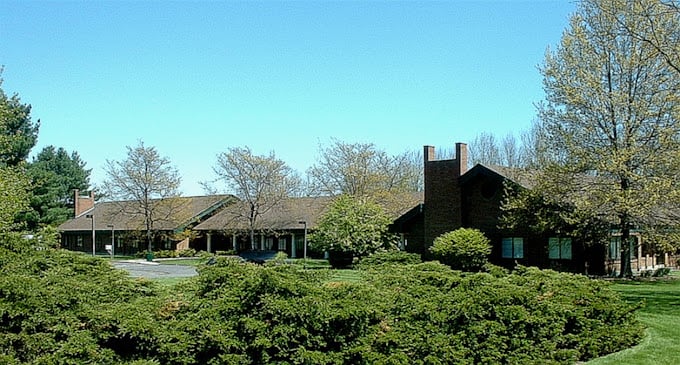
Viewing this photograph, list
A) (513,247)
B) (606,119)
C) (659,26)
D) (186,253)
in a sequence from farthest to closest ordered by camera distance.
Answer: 1. (186,253)
2. (513,247)
3. (606,119)
4. (659,26)

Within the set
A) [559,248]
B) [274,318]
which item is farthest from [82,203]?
[274,318]

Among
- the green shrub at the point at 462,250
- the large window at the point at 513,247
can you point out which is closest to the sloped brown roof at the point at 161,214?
the green shrub at the point at 462,250

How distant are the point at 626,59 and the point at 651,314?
53.7ft

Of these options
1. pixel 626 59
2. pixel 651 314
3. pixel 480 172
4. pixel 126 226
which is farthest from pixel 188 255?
Answer: pixel 651 314

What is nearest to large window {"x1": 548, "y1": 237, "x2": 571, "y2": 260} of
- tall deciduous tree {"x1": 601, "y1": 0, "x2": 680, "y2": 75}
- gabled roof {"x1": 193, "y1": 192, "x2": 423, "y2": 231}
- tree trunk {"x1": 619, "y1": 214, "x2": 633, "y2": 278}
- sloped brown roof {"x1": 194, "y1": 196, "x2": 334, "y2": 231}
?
tree trunk {"x1": 619, "y1": 214, "x2": 633, "y2": 278}

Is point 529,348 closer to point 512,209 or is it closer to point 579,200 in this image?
point 579,200

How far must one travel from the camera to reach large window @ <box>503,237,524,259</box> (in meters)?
34.6

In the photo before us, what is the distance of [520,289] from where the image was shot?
1037 centimetres

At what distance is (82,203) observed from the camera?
229 ft

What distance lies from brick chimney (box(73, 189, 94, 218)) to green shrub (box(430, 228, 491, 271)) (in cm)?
4749

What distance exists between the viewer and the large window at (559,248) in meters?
32.9

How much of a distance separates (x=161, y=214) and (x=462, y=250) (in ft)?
108

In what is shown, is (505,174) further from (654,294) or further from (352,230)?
(654,294)

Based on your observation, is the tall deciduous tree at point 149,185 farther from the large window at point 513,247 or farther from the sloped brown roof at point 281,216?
the large window at point 513,247
